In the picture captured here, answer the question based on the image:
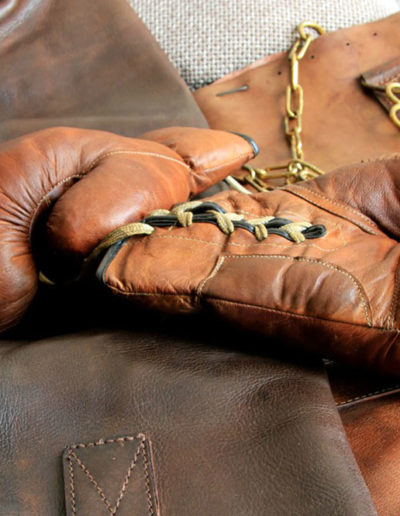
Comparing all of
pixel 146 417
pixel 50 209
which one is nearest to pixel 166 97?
pixel 50 209

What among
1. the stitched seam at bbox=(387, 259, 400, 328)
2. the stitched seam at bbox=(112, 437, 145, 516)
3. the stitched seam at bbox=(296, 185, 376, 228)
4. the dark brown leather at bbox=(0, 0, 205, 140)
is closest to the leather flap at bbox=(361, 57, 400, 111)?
the dark brown leather at bbox=(0, 0, 205, 140)

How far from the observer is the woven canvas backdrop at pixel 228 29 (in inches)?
50.7

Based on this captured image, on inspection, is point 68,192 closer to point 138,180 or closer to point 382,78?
point 138,180

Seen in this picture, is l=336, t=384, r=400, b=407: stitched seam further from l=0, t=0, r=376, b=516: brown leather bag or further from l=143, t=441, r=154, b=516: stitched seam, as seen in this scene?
l=143, t=441, r=154, b=516: stitched seam

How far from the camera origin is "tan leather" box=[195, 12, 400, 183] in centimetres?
115

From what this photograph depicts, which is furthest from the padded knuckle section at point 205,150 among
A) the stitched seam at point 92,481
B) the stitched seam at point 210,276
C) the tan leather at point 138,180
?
the stitched seam at point 92,481

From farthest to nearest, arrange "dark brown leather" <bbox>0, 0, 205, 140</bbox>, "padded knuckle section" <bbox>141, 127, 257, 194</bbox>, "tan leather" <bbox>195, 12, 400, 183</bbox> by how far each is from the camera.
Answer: "tan leather" <bbox>195, 12, 400, 183</bbox>
"dark brown leather" <bbox>0, 0, 205, 140</bbox>
"padded knuckle section" <bbox>141, 127, 257, 194</bbox>

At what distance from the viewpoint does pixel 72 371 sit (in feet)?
2.06

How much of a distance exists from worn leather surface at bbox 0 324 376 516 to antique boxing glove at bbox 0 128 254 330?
4.3 inches

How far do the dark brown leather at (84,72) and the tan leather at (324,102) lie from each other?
0.46 ft

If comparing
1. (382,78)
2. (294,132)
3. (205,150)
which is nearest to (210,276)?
(205,150)

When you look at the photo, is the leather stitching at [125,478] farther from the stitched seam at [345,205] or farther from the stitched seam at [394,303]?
the stitched seam at [345,205]

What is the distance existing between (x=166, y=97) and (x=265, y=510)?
0.86 m

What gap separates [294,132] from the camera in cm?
117
